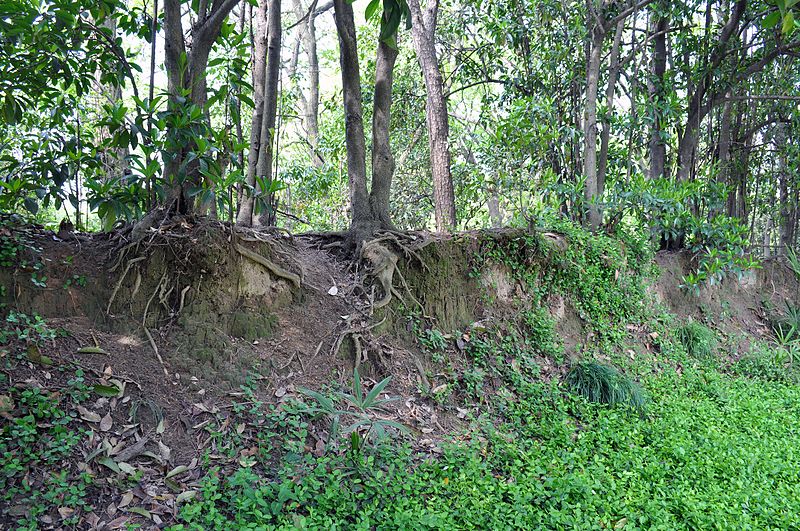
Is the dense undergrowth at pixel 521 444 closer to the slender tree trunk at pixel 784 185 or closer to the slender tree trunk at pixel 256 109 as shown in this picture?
the slender tree trunk at pixel 256 109

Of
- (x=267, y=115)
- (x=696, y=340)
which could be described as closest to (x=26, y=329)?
(x=267, y=115)

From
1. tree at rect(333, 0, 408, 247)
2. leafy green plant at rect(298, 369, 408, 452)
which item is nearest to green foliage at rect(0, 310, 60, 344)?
leafy green plant at rect(298, 369, 408, 452)

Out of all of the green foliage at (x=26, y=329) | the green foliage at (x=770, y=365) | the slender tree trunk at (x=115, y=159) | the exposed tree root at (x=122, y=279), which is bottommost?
the green foliage at (x=770, y=365)

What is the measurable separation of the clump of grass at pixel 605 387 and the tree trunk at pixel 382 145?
243 centimetres

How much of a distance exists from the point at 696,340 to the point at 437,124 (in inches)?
180

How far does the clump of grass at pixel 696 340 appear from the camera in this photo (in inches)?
301

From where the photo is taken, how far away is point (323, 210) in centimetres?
1047

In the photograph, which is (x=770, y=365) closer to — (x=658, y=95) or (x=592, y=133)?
(x=592, y=133)

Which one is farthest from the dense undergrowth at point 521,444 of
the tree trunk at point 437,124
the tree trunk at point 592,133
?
the tree trunk at point 437,124

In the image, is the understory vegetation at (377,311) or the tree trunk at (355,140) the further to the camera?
the tree trunk at (355,140)

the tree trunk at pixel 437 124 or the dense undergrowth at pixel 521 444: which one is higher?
the tree trunk at pixel 437 124

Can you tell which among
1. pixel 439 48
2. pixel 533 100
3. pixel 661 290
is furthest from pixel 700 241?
pixel 439 48

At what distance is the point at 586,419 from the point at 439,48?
23.1 ft

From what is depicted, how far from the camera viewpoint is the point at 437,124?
826 cm
